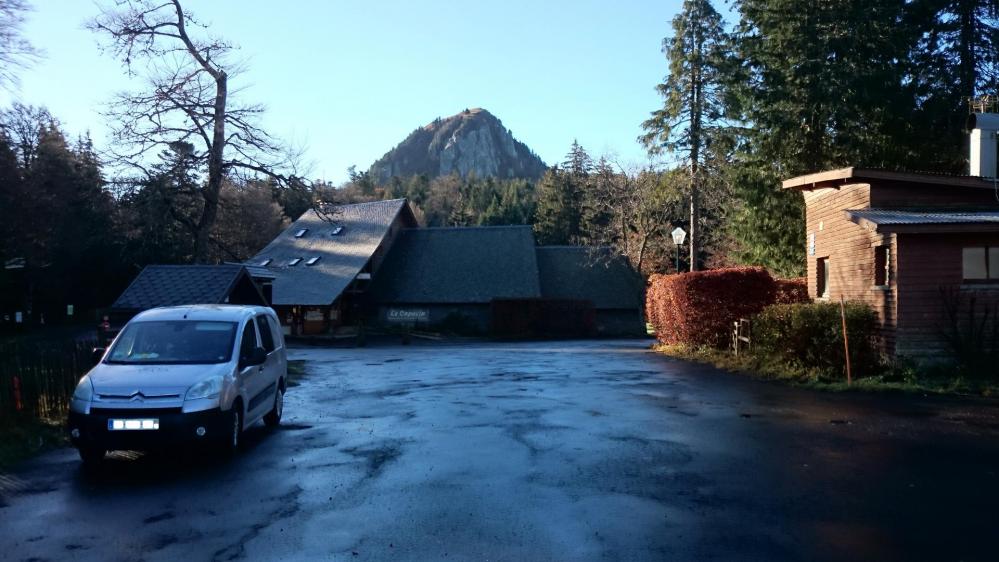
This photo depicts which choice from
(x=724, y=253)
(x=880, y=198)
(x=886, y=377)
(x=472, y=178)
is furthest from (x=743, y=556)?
(x=472, y=178)

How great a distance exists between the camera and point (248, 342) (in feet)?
36.8

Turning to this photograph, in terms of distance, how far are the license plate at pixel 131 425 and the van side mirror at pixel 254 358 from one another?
1.62m

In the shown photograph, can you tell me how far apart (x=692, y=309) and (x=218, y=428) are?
17921 millimetres

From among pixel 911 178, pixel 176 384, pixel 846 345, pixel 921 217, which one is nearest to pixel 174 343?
pixel 176 384

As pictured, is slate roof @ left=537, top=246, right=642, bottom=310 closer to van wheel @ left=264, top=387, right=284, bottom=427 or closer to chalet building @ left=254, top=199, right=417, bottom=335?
chalet building @ left=254, top=199, right=417, bottom=335

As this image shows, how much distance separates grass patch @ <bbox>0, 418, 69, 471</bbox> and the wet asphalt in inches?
11.4

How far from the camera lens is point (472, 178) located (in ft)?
400

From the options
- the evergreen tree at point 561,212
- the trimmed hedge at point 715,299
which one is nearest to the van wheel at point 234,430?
the trimmed hedge at point 715,299

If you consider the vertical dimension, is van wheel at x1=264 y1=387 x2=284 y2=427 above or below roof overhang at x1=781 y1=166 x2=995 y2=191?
below

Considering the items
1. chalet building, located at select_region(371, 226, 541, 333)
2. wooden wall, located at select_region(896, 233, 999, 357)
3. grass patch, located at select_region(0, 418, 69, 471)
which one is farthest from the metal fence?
chalet building, located at select_region(371, 226, 541, 333)

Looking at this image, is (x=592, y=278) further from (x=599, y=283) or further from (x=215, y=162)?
(x=215, y=162)

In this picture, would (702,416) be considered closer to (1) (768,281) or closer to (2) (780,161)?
(1) (768,281)

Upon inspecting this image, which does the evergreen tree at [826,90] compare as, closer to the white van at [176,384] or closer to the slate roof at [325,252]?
the white van at [176,384]

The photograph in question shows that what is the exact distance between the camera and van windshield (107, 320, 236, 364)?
10344mm
